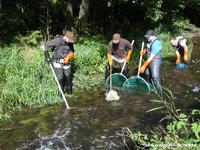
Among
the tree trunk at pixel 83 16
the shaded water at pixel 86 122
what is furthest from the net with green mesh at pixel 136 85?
the tree trunk at pixel 83 16

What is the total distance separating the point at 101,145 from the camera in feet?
31.2

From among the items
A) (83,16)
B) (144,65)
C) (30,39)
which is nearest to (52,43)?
(144,65)

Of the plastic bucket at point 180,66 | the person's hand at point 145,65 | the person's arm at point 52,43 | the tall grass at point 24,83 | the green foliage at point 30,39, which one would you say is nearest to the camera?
the tall grass at point 24,83

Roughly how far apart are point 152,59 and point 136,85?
3.23 ft

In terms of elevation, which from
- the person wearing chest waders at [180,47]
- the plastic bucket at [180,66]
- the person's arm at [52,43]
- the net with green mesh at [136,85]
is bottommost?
the plastic bucket at [180,66]

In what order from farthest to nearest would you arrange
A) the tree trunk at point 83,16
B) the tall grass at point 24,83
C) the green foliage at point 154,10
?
1. the green foliage at point 154,10
2. the tree trunk at point 83,16
3. the tall grass at point 24,83

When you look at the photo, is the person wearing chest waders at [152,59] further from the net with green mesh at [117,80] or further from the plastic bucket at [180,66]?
the plastic bucket at [180,66]

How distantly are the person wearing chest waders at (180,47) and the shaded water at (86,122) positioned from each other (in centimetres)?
155

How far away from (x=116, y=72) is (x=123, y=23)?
711 centimetres

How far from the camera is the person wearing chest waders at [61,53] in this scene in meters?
11.7

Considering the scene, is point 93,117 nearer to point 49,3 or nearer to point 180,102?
point 180,102

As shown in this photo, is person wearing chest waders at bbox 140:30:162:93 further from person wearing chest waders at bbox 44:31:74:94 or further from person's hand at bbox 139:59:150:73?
person wearing chest waders at bbox 44:31:74:94

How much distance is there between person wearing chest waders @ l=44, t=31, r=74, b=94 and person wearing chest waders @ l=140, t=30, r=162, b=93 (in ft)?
6.90

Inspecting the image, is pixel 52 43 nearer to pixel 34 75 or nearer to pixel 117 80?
pixel 34 75
